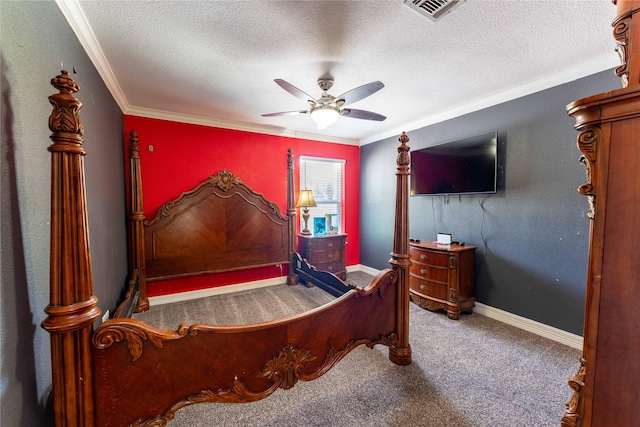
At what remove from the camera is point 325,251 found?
13.2 feet

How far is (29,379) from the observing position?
94cm

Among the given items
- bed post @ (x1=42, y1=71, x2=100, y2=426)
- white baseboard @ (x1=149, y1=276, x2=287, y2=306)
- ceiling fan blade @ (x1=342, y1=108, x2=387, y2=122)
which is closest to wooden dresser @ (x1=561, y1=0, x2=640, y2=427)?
bed post @ (x1=42, y1=71, x2=100, y2=426)

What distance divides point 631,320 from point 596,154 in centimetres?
50

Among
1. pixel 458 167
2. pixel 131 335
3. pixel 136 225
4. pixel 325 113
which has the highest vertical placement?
pixel 325 113

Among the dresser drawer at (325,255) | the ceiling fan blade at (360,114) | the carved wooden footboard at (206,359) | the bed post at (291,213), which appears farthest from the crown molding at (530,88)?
the carved wooden footboard at (206,359)

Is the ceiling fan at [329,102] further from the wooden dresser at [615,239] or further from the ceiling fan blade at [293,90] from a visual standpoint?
the wooden dresser at [615,239]

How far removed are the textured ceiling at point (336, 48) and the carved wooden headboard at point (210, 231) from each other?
1087 mm

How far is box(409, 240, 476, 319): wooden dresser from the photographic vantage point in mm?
2766

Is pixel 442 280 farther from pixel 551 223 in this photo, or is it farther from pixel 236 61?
pixel 236 61

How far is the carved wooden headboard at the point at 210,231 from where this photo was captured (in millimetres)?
→ 3002

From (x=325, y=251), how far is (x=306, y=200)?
0.84 m

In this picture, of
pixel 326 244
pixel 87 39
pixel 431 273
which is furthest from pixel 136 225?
pixel 431 273

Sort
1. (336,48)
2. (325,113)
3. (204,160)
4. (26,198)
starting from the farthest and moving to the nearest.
A: 1. (204,160)
2. (325,113)
3. (336,48)
4. (26,198)

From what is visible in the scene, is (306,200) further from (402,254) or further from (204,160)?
(402,254)
